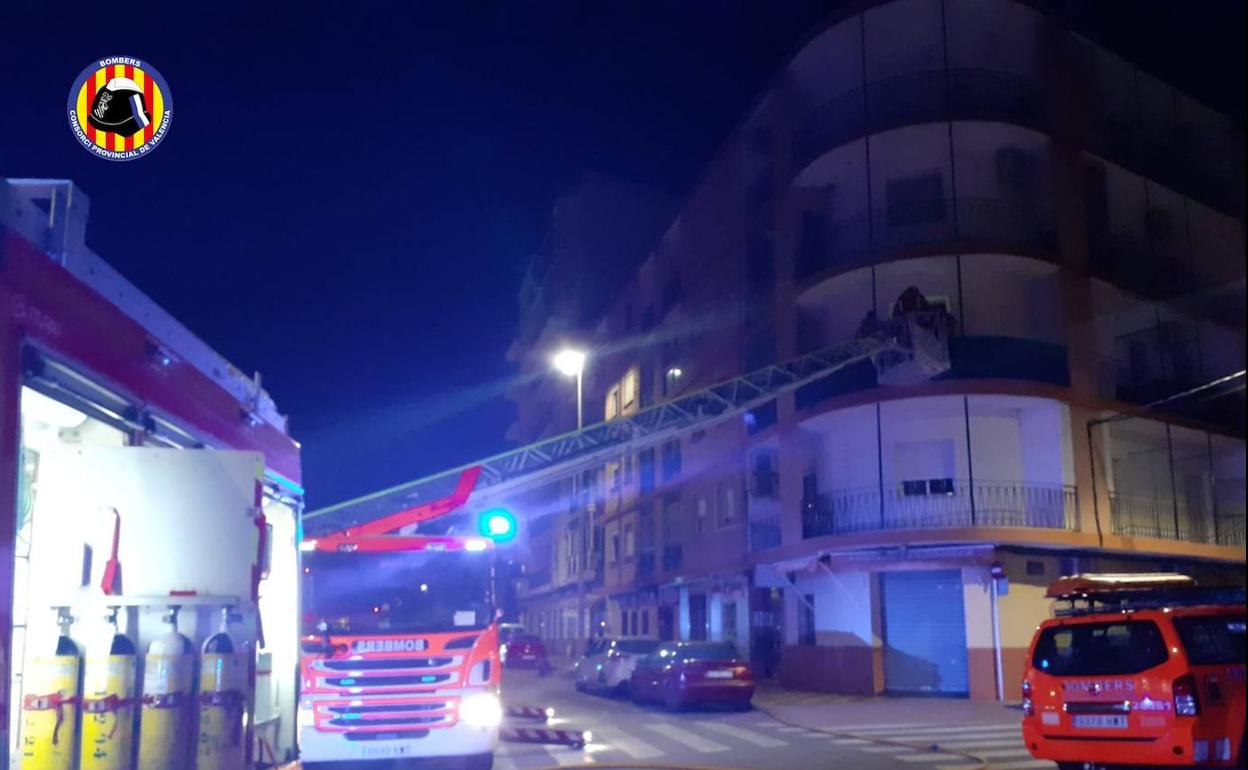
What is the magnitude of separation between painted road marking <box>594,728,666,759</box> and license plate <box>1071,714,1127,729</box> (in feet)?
19.8

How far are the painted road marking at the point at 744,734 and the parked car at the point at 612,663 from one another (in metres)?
5.42

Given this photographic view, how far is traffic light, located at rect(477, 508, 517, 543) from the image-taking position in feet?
48.5

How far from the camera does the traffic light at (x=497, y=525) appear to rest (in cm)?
1478

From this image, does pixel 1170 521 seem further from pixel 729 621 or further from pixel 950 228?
pixel 729 621

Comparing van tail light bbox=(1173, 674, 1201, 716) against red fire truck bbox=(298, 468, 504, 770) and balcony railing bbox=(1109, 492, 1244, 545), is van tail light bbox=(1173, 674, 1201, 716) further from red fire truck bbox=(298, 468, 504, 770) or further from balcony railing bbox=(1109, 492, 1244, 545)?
balcony railing bbox=(1109, 492, 1244, 545)

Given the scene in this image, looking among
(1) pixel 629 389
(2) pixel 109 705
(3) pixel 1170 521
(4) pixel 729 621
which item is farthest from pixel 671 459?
(2) pixel 109 705

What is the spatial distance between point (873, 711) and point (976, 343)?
9.33 m

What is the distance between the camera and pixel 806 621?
3077cm

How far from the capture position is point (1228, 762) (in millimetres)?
10031

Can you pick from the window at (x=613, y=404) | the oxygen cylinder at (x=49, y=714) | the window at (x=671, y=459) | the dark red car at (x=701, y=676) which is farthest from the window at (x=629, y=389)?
the oxygen cylinder at (x=49, y=714)

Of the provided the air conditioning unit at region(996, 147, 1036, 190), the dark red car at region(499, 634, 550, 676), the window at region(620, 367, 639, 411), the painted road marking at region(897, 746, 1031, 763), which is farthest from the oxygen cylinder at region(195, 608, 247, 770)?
the window at region(620, 367, 639, 411)

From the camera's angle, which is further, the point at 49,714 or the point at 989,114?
the point at 989,114

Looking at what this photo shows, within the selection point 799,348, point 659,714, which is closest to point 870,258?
point 799,348

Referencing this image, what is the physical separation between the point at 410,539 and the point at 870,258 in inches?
711
